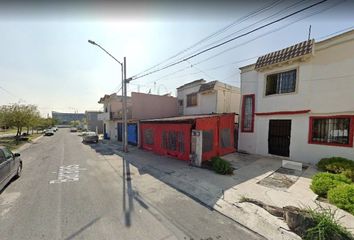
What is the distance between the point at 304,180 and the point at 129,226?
7053 millimetres

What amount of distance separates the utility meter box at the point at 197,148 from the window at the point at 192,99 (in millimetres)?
8689

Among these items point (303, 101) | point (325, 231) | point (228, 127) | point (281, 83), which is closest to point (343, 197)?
point (325, 231)

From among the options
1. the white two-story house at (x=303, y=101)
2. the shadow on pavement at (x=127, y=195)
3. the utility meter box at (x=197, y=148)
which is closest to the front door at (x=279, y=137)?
the white two-story house at (x=303, y=101)

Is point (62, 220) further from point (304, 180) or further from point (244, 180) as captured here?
point (304, 180)

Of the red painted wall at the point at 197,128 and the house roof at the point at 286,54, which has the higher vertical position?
the house roof at the point at 286,54

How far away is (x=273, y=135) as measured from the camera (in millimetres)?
11180

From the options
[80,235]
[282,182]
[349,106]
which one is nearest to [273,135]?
[349,106]

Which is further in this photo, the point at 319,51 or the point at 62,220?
the point at 319,51

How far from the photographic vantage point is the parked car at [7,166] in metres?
6.14

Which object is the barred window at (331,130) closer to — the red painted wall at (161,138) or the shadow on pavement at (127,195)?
the red painted wall at (161,138)

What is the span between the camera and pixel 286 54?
1029cm

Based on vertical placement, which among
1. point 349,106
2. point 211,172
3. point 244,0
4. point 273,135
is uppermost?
point 244,0

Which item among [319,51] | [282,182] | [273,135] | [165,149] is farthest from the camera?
[165,149]

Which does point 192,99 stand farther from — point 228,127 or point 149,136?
point 228,127
